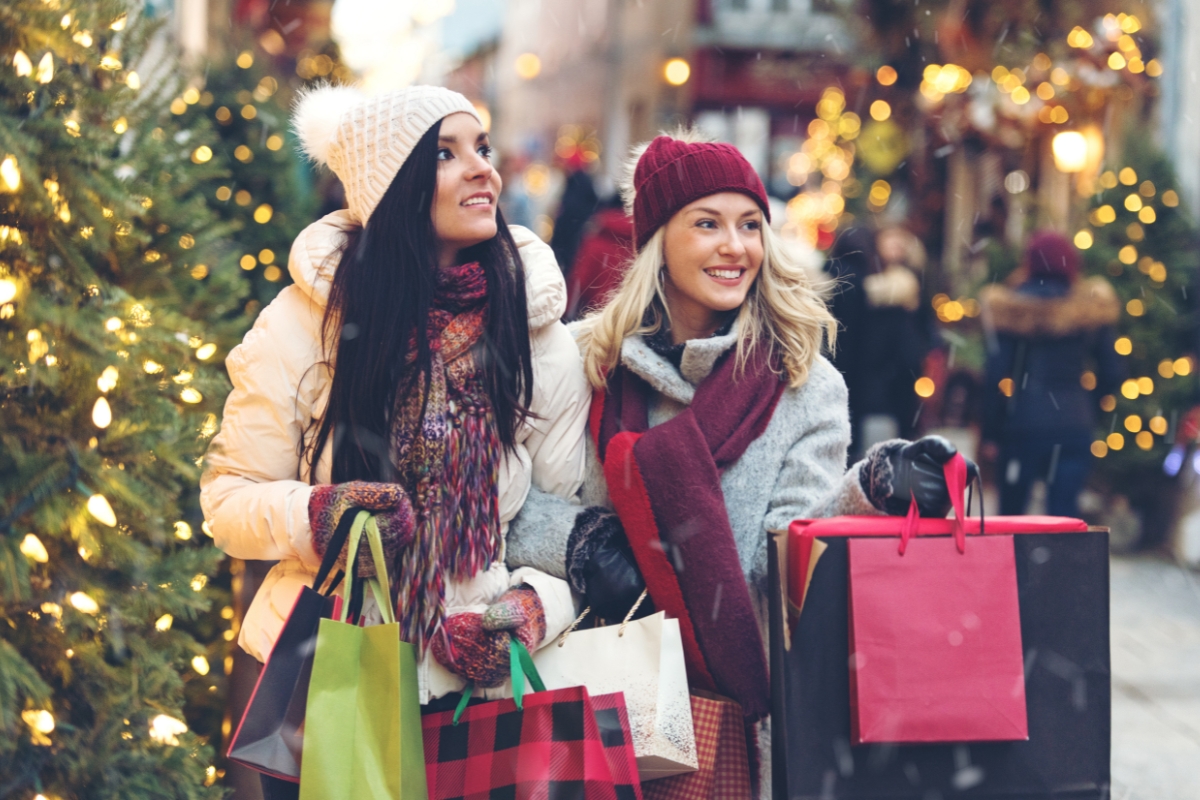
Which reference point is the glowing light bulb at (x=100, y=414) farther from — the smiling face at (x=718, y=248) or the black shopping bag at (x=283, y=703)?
the smiling face at (x=718, y=248)

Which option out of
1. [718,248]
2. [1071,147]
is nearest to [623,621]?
[718,248]

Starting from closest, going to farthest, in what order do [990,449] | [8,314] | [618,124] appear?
[8,314] → [990,449] → [618,124]

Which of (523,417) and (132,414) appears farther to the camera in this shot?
(523,417)

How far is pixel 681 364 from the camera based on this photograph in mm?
2838

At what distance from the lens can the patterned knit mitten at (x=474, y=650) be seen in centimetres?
240

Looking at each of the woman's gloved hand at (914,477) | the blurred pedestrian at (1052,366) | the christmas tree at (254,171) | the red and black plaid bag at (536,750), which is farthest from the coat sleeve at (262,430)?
the blurred pedestrian at (1052,366)

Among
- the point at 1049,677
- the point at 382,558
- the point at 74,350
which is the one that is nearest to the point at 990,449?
the point at 1049,677

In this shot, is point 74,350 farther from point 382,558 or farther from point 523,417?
point 523,417

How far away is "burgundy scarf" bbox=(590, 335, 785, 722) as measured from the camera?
Result: 2.54 meters

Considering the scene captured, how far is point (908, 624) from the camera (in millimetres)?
2271

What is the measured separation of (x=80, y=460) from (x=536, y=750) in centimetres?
103

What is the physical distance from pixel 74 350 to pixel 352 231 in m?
0.78

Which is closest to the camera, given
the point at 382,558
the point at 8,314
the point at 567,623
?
the point at 8,314

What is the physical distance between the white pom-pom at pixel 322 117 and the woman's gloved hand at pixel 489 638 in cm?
115
